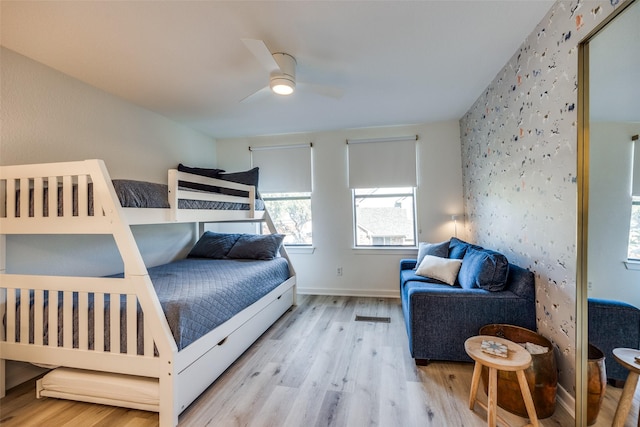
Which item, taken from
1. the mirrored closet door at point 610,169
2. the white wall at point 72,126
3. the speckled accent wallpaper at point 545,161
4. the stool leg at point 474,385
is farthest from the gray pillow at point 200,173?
the mirrored closet door at point 610,169

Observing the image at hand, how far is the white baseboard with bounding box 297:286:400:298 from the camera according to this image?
12.4 feet

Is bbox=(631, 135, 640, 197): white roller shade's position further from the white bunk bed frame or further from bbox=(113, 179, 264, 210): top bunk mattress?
bbox=(113, 179, 264, 210): top bunk mattress

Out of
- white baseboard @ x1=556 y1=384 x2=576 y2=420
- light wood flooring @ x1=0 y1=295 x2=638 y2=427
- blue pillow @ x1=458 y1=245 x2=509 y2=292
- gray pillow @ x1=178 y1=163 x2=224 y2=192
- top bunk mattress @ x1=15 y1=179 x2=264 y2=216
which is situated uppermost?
gray pillow @ x1=178 y1=163 x2=224 y2=192

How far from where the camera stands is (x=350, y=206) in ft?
12.8

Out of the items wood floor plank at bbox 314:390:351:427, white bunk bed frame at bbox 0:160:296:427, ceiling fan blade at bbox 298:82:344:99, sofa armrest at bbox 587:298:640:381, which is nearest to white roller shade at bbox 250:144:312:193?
ceiling fan blade at bbox 298:82:344:99

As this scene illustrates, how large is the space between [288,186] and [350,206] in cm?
98

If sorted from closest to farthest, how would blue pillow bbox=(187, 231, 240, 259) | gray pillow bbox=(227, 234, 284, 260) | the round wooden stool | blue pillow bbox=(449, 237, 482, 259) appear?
the round wooden stool, blue pillow bbox=(449, 237, 482, 259), gray pillow bbox=(227, 234, 284, 260), blue pillow bbox=(187, 231, 240, 259)

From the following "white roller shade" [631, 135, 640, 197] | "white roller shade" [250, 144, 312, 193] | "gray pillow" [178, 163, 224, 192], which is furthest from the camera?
"white roller shade" [250, 144, 312, 193]

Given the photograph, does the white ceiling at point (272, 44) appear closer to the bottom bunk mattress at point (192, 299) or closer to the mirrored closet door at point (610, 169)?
the mirrored closet door at point (610, 169)

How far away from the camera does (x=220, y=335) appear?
193cm

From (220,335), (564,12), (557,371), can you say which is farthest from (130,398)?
(564,12)

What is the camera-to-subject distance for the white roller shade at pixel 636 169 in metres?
1.16

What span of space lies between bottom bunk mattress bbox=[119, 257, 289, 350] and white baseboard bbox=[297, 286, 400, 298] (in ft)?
2.68

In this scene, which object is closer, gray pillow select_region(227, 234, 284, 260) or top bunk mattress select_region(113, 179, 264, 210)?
top bunk mattress select_region(113, 179, 264, 210)
